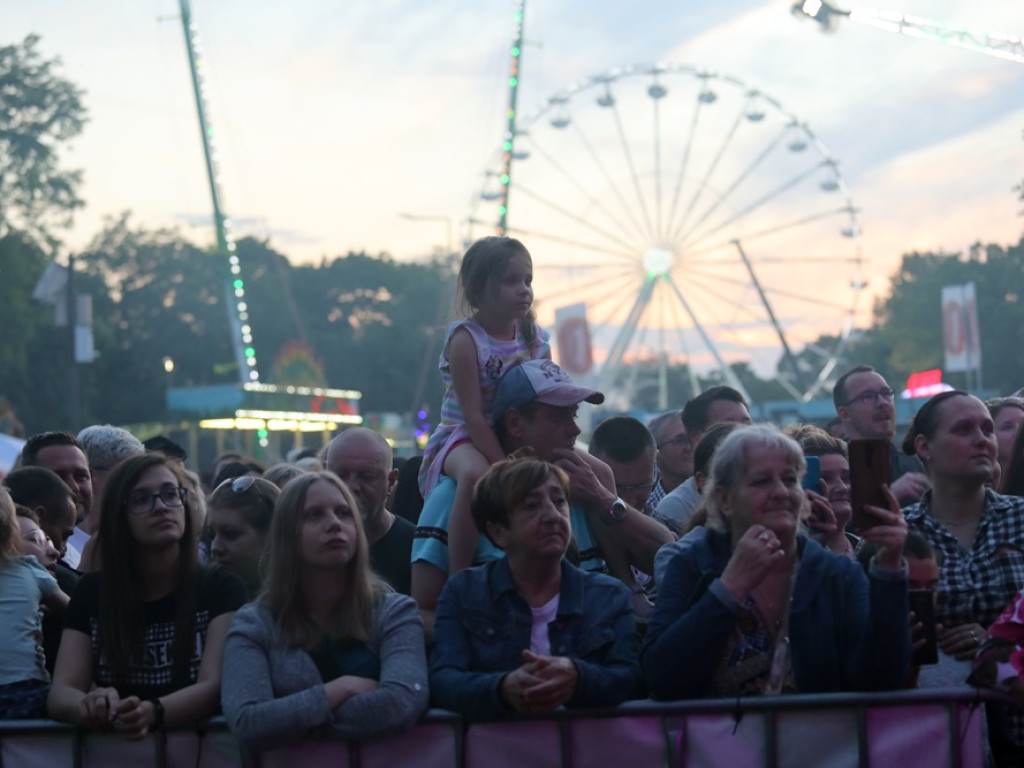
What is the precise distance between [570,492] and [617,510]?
0.17 m

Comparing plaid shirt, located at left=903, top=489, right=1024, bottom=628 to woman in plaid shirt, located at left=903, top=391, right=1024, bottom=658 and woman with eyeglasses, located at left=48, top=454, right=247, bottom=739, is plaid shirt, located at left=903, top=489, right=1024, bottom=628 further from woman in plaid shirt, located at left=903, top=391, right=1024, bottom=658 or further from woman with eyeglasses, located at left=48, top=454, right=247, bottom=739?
woman with eyeglasses, located at left=48, top=454, right=247, bottom=739

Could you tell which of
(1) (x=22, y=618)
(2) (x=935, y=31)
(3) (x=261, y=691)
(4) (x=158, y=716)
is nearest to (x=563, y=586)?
(3) (x=261, y=691)

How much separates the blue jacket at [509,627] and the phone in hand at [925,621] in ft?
2.51

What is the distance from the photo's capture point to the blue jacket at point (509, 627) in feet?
13.4

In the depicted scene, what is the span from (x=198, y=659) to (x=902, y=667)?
6.52 feet

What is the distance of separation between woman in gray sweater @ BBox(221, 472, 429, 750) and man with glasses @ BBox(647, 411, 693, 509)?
129 inches

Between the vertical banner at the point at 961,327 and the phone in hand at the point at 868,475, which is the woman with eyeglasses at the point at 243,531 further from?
the vertical banner at the point at 961,327

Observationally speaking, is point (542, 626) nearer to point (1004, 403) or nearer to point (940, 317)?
point (1004, 403)

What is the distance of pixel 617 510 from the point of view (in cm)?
473

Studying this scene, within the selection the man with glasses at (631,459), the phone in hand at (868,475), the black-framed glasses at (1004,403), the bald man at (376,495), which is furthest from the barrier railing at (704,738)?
the black-framed glasses at (1004,403)

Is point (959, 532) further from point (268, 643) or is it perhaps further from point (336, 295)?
point (336, 295)

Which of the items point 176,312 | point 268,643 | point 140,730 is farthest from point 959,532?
point 176,312

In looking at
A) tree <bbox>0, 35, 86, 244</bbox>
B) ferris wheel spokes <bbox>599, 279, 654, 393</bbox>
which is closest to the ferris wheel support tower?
ferris wheel spokes <bbox>599, 279, 654, 393</bbox>

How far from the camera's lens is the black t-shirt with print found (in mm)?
4312
